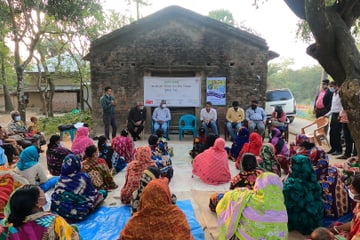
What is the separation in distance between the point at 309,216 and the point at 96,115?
28.8 ft

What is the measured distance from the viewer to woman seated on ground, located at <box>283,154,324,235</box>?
357 cm

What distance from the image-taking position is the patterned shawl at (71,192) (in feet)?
12.9

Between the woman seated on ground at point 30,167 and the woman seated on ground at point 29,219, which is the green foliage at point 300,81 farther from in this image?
the woman seated on ground at point 29,219

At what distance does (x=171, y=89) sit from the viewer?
11.0 meters

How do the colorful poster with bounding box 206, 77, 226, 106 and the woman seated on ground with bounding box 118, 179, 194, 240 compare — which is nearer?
the woman seated on ground with bounding box 118, 179, 194, 240

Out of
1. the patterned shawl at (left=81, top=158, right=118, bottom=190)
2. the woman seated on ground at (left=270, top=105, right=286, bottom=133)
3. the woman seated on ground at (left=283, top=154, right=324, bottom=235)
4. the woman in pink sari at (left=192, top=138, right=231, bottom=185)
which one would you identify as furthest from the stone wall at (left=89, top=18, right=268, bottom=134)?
the woman seated on ground at (left=283, top=154, right=324, bottom=235)

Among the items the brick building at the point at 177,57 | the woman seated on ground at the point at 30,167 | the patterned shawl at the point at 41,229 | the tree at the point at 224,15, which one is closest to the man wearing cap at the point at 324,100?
the brick building at the point at 177,57

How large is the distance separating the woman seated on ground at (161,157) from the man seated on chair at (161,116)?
372cm

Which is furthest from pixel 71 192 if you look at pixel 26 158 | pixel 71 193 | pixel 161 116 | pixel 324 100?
pixel 324 100

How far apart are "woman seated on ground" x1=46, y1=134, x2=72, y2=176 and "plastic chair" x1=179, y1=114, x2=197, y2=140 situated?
492 cm

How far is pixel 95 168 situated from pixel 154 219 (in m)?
2.40

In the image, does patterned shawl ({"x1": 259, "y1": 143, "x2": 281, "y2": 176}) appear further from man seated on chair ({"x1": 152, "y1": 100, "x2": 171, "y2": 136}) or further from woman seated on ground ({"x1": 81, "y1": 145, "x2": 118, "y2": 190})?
man seated on chair ({"x1": 152, "y1": 100, "x2": 171, "y2": 136})

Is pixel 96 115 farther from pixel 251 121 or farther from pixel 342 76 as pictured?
pixel 342 76

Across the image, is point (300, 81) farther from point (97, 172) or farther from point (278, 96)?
point (97, 172)
